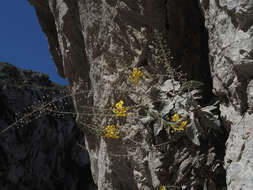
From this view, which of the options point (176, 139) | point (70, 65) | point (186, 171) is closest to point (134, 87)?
point (176, 139)

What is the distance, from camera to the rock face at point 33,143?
971cm

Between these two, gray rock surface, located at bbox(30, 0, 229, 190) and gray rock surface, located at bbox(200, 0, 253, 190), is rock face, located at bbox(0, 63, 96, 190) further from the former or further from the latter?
gray rock surface, located at bbox(200, 0, 253, 190)

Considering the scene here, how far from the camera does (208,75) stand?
2363 millimetres

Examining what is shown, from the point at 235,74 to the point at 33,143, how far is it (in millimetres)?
10783

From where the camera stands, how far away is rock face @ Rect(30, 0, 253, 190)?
1.41 m

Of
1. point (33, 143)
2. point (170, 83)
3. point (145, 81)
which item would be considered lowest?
point (33, 143)

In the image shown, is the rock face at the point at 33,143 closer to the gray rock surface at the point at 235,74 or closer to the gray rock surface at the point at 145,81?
the gray rock surface at the point at 145,81

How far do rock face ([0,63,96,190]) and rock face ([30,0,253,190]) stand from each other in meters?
5.93

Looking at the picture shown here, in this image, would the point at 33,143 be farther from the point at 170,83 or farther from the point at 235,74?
the point at 235,74

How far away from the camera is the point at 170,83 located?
6.86ft

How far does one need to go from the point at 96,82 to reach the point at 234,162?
6.36 ft

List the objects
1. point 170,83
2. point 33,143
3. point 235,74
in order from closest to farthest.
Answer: point 235,74
point 170,83
point 33,143

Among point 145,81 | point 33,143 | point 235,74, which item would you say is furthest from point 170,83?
point 33,143

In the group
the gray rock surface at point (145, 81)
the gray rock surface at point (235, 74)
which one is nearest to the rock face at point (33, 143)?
the gray rock surface at point (145, 81)
